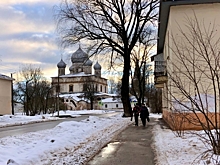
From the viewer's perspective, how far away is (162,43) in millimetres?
30750

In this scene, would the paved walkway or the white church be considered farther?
the white church

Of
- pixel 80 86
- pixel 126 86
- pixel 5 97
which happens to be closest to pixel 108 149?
pixel 126 86

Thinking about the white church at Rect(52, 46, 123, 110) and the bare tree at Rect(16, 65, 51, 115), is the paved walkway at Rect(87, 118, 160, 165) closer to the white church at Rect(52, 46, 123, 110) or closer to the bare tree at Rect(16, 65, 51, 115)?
the bare tree at Rect(16, 65, 51, 115)

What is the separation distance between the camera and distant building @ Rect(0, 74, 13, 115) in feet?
155

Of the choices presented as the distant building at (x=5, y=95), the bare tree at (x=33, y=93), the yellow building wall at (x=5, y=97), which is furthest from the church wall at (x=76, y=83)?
the yellow building wall at (x=5, y=97)

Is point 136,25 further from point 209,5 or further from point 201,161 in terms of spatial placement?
point 201,161

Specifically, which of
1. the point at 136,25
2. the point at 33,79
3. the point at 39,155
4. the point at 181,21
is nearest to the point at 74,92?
the point at 33,79

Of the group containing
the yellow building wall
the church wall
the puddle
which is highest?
the church wall

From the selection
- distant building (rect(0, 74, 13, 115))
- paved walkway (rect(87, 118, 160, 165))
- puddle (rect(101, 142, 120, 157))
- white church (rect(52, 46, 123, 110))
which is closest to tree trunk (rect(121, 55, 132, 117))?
distant building (rect(0, 74, 13, 115))

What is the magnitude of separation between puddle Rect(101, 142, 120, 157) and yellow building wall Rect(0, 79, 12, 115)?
119 ft

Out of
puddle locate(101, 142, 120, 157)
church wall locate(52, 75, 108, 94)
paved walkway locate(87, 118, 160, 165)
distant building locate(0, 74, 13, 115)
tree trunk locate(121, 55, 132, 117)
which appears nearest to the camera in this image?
paved walkway locate(87, 118, 160, 165)

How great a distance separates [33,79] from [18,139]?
180 ft

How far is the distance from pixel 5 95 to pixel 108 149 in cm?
3855

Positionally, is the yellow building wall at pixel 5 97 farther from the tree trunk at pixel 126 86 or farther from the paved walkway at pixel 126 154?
the paved walkway at pixel 126 154
